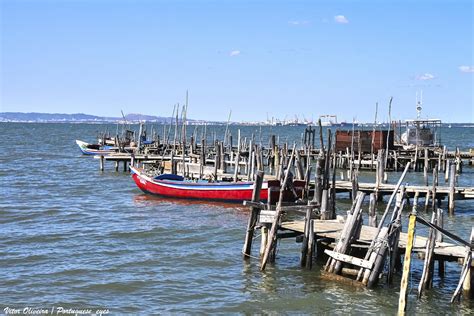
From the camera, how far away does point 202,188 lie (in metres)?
30.0

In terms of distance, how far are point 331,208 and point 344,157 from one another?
30775 millimetres

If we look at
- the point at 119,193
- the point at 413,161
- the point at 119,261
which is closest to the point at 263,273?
the point at 119,261

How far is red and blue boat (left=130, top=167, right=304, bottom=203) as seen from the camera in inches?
1096

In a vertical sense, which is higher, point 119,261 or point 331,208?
point 331,208

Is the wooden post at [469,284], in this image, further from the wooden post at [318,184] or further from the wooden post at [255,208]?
the wooden post at [318,184]

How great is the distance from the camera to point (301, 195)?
1096 inches

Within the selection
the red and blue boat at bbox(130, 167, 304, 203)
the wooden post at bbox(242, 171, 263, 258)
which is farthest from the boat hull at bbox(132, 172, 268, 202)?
the wooden post at bbox(242, 171, 263, 258)

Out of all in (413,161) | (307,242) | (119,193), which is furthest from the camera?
(413,161)

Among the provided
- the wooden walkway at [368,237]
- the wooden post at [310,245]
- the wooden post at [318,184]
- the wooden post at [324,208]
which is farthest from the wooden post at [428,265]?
the wooden post at [318,184]

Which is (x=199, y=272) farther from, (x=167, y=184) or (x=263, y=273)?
(x=167, y=184)

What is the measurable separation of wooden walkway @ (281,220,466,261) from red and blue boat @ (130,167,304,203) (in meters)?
8.11

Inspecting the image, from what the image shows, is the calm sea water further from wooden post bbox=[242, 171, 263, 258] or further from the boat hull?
wooden post bbox=[242, 171, 263, 258]

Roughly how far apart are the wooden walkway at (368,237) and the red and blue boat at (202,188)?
8110 millimetres

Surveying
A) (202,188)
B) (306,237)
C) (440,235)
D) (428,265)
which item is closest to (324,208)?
(306,237)
